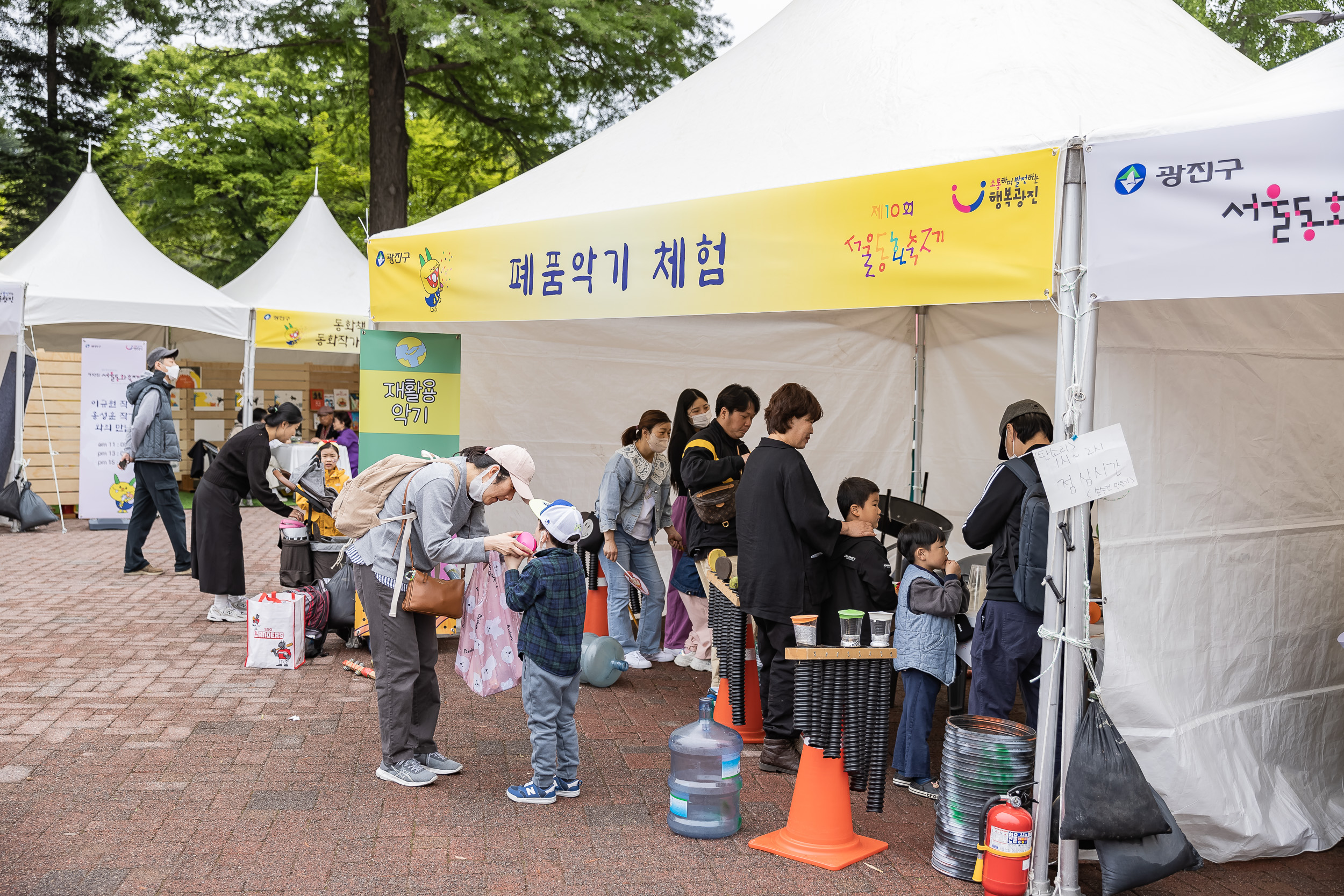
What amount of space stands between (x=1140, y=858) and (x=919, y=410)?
13.5ft

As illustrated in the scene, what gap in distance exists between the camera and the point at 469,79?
15219mm

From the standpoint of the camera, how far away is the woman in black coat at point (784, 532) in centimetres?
466

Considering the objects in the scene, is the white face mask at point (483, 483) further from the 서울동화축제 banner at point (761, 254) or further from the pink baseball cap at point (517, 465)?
the 서울동화축제 banner at point (761, 254)

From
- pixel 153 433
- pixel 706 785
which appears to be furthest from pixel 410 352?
pixel 706 785

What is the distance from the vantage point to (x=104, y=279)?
43.0ft

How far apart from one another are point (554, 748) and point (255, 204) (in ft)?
68.8

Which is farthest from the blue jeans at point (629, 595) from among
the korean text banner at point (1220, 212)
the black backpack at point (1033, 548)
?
the korean text banner at point (1220, 212)

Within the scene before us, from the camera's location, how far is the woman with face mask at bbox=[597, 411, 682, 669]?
6414 mm

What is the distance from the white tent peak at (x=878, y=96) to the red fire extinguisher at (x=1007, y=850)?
2190 millimetres

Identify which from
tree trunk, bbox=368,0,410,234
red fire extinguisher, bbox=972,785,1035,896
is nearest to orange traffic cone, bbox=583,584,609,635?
red fire extinguisher, bbox=972,785,1035,896

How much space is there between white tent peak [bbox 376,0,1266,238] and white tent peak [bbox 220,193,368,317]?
8.60 metres

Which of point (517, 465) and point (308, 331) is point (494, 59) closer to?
point (308, 331)

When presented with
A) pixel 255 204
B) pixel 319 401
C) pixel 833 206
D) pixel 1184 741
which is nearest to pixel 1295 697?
pixel 1184 741

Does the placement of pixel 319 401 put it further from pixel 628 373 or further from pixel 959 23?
pixel 959 23
